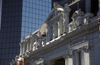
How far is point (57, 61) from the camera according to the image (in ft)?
192

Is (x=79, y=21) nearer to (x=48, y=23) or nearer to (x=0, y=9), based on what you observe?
(x=48, y=23)

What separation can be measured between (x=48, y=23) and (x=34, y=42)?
24.9 feet

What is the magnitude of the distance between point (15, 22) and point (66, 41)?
175 ft

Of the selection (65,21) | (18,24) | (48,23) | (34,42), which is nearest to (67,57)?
(65,21)

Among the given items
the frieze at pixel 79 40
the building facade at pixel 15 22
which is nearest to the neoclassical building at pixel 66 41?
the frieze at pixel 79 40

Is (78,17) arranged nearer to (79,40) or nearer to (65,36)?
(79,40)

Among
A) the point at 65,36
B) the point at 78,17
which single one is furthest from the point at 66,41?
the point at 78,17

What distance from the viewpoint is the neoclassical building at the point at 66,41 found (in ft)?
150

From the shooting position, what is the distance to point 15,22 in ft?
337

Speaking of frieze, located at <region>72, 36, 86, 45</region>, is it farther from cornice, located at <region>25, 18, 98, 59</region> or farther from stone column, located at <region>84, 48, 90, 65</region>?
stone column, located at <region>84, 48, 90, 65</region>

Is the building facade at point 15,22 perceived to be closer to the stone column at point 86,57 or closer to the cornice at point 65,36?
the cornice at point 65,36

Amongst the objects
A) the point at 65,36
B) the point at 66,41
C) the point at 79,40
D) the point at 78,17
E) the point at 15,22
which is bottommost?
the point at 79,40

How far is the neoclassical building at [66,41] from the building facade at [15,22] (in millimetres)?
33832

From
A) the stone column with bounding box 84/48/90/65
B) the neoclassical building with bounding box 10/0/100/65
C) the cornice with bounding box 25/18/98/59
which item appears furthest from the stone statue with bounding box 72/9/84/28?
the stone column with bounding box 84/48/90/65
